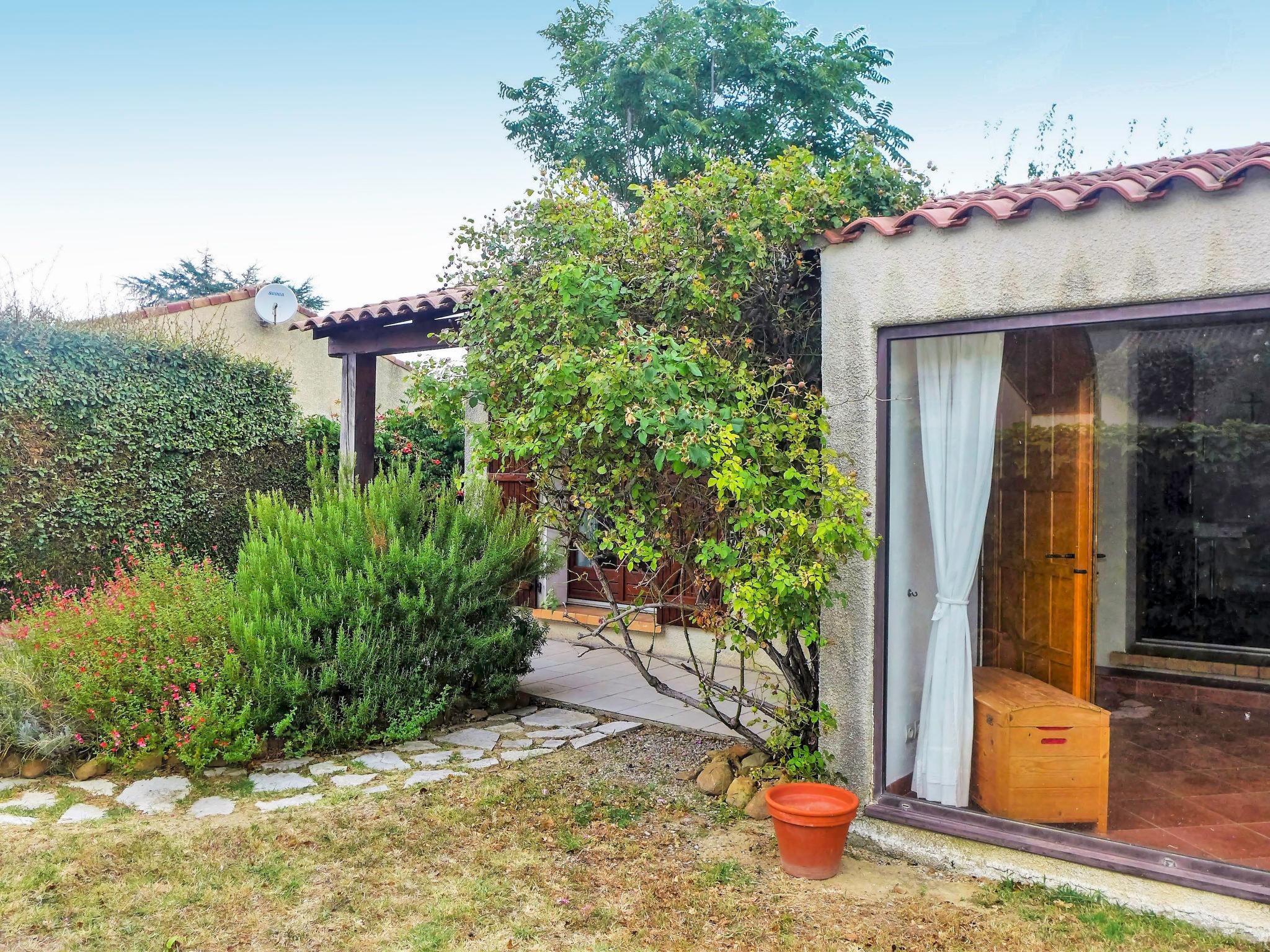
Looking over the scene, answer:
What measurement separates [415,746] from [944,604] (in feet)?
11.5

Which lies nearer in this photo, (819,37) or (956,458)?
(956,458)

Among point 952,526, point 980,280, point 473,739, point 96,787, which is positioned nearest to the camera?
point 980,280

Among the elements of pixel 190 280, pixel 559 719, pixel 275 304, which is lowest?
pixel 559 719

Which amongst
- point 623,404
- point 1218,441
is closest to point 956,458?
point 623,404

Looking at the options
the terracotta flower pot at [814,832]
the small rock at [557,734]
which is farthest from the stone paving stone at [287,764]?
the terracotta flower pot at [814,832]

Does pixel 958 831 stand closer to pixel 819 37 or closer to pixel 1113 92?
pixel 819 37

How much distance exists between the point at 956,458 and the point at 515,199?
2807 millimetres

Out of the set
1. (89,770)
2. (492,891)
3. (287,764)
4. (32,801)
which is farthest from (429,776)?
(32,801)

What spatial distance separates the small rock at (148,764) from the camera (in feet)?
16.3

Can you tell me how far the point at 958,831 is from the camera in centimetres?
388

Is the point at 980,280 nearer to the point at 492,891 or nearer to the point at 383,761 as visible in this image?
the point at 492,891

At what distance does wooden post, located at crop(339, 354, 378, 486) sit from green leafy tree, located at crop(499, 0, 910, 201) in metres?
7.88

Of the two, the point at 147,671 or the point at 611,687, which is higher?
the point at 147,671

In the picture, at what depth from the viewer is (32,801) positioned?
4609mm
